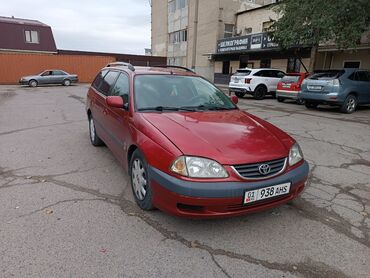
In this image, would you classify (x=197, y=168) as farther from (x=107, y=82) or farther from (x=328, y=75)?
(x=328, y=75)

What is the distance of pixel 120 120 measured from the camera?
12.9ft

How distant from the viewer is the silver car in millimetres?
23578

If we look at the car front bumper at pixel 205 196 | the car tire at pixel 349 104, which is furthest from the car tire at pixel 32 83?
the car front bumper at pixel 205 196

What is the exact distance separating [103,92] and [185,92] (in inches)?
69.0

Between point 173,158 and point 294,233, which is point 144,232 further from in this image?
point 294,233

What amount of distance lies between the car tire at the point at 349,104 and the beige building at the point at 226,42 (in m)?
5.74

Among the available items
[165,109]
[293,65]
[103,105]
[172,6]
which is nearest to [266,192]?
[165,109]

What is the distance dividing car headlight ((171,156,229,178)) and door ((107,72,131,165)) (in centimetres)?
106

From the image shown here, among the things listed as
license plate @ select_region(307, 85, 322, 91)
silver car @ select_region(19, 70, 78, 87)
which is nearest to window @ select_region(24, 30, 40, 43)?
silver car @ select_region(19, 70, 78, 87)

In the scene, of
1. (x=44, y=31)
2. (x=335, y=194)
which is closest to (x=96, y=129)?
(x=335, y=194)

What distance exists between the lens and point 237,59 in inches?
1040

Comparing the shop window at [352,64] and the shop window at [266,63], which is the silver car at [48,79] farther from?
the shop window at [352,64]

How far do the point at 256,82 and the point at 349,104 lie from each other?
17.1ft

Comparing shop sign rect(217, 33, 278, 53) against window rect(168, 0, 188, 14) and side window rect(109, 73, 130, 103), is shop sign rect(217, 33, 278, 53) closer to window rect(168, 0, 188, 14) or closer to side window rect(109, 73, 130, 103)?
window rect(168, 0, 188, 14)
